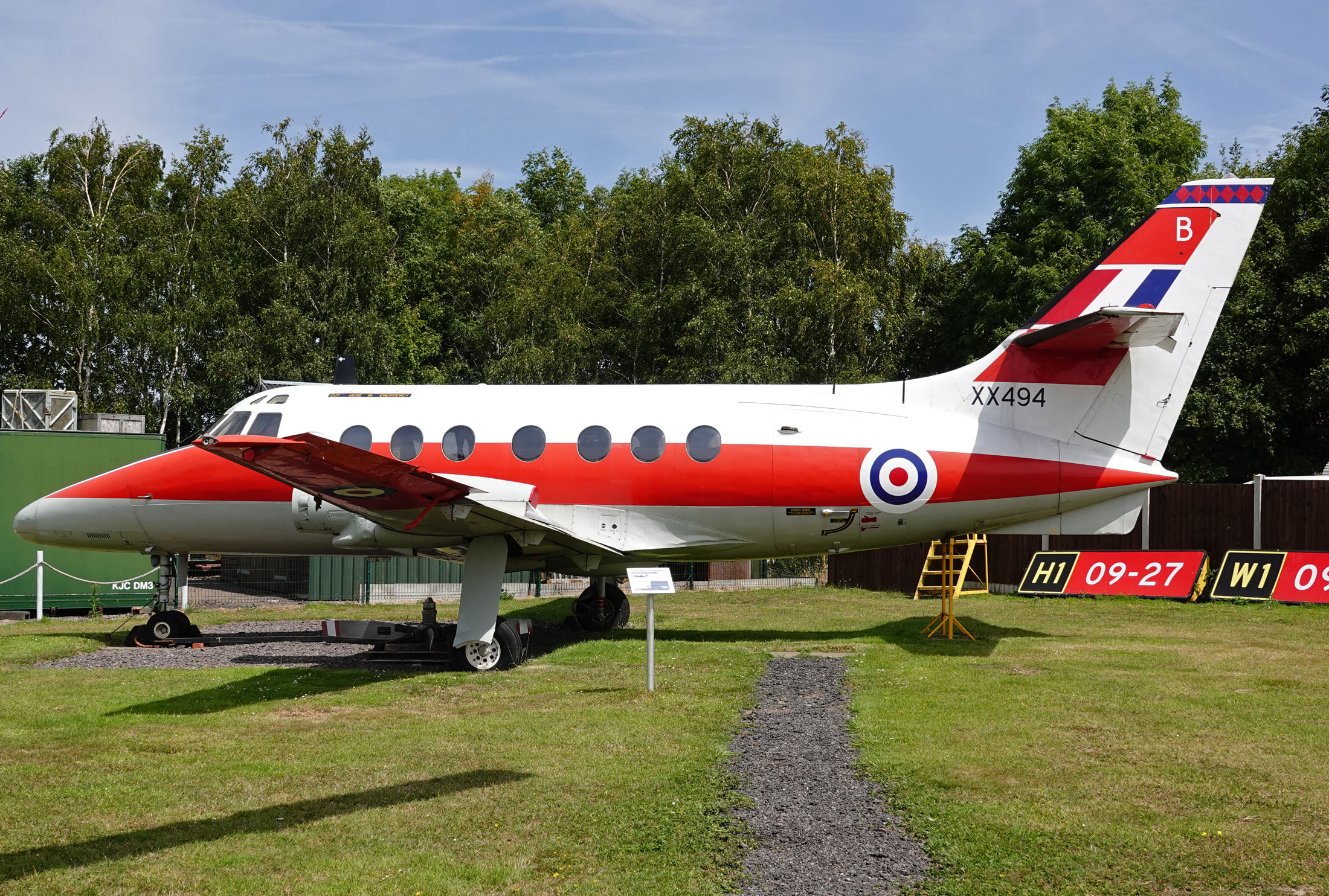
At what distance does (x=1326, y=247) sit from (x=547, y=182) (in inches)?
1988

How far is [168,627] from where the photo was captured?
17750 millimetres

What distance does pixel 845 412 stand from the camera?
54.5 ft

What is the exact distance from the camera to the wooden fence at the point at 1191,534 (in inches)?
997

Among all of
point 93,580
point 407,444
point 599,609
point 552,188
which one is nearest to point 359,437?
point 407,444

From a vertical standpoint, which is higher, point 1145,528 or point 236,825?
point 1145,528

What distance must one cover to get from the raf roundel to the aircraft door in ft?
0.63

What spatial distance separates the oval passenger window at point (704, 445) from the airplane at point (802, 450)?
0.08ft

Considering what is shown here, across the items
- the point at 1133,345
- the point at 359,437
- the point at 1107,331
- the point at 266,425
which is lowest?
the point at 359,437

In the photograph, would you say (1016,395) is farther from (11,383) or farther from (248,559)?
(11,383)

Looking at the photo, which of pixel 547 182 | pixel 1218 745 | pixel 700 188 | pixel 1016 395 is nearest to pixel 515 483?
pixel 1016 395

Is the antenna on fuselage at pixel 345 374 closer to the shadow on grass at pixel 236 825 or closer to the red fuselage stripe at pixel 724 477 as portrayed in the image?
the red fuselage stripe at pixel 724 477

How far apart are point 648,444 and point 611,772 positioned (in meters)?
8.07

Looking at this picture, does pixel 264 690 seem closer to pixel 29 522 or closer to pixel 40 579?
pixel 29 522

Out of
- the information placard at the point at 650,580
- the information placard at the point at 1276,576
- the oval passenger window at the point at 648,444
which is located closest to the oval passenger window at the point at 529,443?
the oval passenger window at the point at 648,444
